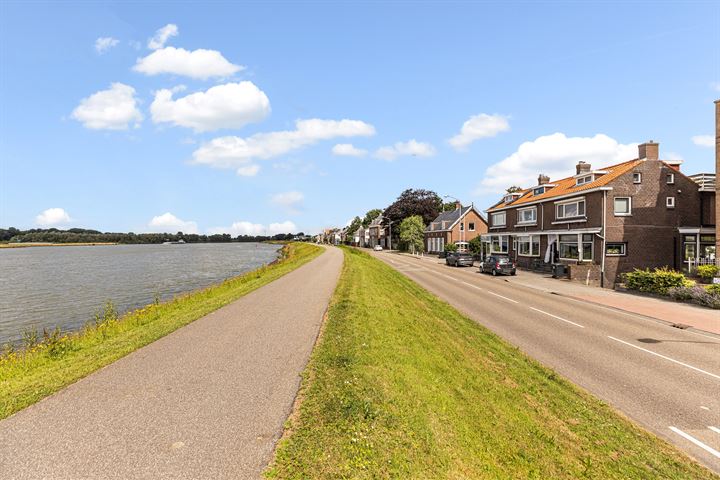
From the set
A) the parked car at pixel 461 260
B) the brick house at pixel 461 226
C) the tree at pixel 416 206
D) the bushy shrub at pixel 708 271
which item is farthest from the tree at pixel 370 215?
the bushy shrub at pixel 708 271

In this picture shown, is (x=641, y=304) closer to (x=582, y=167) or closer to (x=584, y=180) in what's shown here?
(x=584, y=180)

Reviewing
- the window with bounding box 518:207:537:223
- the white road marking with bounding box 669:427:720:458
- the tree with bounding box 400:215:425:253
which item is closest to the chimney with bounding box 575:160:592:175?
the window with bounding box 518:207:537:223

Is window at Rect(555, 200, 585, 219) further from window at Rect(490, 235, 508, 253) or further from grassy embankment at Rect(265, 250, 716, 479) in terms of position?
grassy embankment at Rect(265, 250, 716, 479)

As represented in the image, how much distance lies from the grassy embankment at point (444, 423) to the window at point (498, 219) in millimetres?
38298

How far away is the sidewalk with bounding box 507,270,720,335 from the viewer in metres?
16.3

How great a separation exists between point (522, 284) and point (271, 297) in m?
20.2

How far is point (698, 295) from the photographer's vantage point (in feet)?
65.8

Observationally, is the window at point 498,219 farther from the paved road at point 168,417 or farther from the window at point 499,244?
the paved road at point 168,417

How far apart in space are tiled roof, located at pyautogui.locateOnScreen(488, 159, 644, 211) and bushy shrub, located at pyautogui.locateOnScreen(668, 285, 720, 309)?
36.1ft

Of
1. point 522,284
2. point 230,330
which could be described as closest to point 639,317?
point 522,284

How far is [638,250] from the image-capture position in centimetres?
2964

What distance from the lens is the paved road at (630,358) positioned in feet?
24.6

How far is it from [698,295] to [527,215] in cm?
2107

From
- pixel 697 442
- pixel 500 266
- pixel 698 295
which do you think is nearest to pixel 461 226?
pixel 500 266
